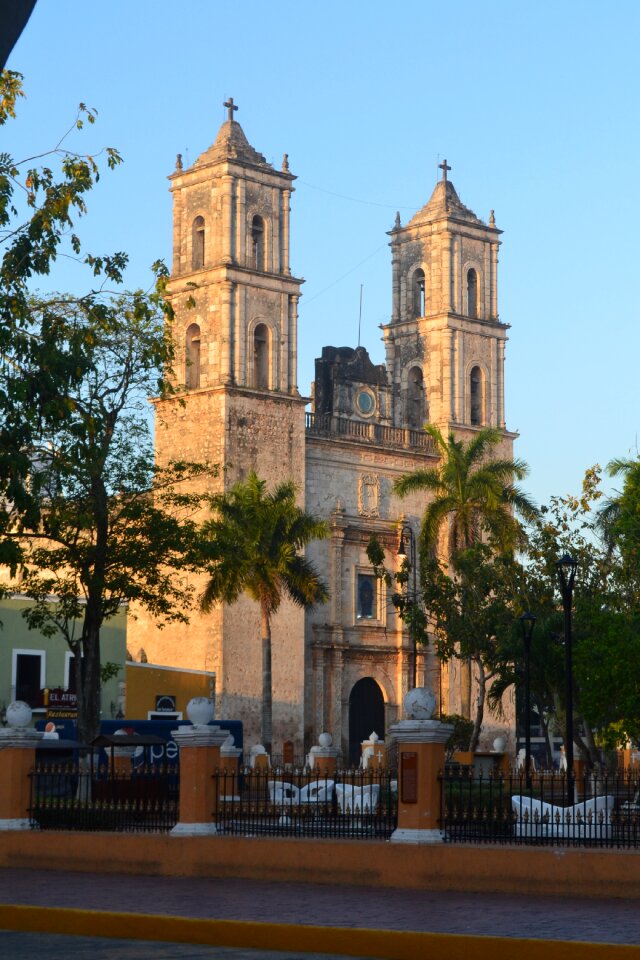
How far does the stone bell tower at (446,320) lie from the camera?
58156 millimetres

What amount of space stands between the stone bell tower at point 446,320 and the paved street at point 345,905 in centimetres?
4228

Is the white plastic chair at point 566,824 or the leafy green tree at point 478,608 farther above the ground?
the leafy green tree at point 478,608

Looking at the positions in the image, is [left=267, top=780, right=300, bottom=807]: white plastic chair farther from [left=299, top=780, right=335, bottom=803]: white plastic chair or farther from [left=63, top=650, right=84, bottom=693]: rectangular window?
[left=63, top=650, right=84, bottom=693]: rectangular window

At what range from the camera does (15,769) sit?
62.8 feet

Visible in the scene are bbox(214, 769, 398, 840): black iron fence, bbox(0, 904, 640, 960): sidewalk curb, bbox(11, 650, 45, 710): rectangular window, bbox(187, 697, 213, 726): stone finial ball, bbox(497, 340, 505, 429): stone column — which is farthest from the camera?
bbox(497, 340, 505, 429): stone column

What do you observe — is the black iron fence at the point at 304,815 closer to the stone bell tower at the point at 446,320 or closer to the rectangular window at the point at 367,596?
the rectangular window at the point at 367,596

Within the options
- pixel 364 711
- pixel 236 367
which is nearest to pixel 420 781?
pixel 236 367

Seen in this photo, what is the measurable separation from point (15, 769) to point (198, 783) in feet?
9.20

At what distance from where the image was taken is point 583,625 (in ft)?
123

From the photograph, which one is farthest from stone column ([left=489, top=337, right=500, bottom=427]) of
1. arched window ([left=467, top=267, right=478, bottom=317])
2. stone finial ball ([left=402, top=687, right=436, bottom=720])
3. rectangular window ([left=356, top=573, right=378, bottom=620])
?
stone finial ball ([left=402, top=687, right=436, bottom=720])

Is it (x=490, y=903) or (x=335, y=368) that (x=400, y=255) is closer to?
(x=335, y=368)

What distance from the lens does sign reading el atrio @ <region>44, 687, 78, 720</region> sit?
43.7 meters

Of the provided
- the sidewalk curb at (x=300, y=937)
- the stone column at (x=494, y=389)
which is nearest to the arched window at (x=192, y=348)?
the stone column at (x=494, y=389)

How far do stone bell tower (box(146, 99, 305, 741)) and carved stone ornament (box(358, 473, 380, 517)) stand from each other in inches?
159
